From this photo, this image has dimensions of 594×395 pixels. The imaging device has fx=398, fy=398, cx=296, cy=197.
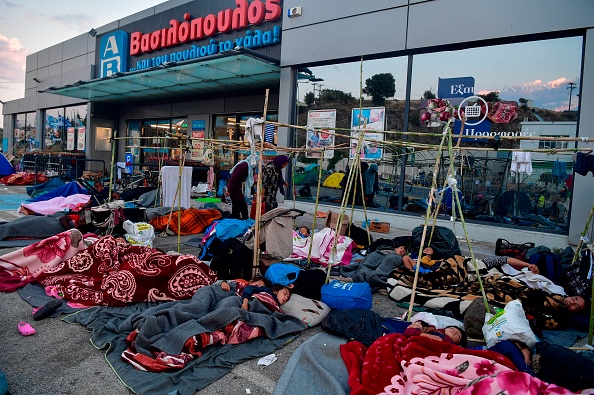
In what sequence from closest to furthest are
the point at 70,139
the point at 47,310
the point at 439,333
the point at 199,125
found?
the point at 439,333 < the point at 47,310 < the point at 199,125 < the point at 70,139

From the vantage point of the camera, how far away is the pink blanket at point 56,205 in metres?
9.65

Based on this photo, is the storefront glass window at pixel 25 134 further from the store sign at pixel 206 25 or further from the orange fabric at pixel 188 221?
the orange fabric at pixel 188 221

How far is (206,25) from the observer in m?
14.1

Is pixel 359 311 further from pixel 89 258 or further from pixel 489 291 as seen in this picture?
pixel 89 258

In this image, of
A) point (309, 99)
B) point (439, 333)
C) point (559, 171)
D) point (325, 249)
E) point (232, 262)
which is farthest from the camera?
point (309, 99)

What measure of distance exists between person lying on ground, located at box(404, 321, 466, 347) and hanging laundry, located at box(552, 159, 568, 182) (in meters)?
6.07

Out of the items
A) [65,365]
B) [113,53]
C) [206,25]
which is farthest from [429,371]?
[113,53]

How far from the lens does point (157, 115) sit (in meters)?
18.6

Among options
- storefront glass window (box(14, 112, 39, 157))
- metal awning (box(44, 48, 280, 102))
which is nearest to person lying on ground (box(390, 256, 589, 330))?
metal awning (box(44, 48, 280, 102))

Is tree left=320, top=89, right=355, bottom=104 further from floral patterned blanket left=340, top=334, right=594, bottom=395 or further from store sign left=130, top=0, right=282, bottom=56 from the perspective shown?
floral patterned blanket left=340, top=334, right=594, bottom=395

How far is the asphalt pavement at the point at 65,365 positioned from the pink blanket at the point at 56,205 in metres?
6.13

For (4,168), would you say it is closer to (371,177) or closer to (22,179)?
(371,177)

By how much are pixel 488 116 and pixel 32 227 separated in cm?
959

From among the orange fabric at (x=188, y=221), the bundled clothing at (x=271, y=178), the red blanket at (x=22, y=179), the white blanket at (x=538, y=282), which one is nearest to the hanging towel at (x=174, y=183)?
the orange fabric at (x=188, y=221)
